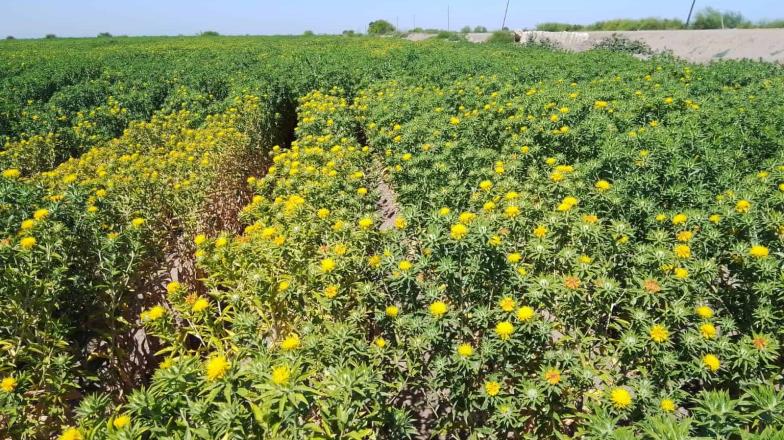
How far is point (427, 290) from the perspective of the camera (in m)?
2.34

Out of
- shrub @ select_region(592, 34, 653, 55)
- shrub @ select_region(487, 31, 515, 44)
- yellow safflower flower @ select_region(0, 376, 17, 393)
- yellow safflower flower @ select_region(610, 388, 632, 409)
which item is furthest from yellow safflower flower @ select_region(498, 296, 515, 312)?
shrub @ select_region(487, 31, 515, 44)

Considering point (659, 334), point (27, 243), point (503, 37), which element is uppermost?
point (503, 37)

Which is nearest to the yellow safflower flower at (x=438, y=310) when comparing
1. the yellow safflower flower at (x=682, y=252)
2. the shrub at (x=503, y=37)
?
the yellow safflower flower at (x=682, y=252)

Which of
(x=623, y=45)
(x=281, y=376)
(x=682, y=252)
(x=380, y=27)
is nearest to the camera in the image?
(x=281, y=376)

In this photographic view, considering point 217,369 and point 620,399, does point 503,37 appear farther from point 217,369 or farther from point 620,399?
point 217,369

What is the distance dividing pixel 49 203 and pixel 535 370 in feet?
11.0

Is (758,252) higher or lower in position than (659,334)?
higher

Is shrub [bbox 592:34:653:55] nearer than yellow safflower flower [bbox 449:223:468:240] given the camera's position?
No

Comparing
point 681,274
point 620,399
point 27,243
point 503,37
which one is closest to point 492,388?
point 620,399

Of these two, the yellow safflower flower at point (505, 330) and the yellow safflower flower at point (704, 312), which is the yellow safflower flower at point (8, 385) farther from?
the yellow safflower flower at point (704, 312)

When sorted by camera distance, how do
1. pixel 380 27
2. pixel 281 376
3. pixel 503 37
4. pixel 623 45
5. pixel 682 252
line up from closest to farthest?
pixel 281 376 → pixel 682 252 → pixel 623 45 → pixel 503 37 → pixel 380 27

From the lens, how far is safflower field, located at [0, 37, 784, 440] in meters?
1.81

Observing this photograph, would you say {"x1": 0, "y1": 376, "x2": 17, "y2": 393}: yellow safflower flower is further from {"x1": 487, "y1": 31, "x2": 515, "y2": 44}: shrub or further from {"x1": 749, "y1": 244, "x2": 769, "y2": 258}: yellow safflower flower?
{"x1": 487, "y1": 31, "x2": 515, "y2": 44}: shrub

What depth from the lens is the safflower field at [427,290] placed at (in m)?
1.81
